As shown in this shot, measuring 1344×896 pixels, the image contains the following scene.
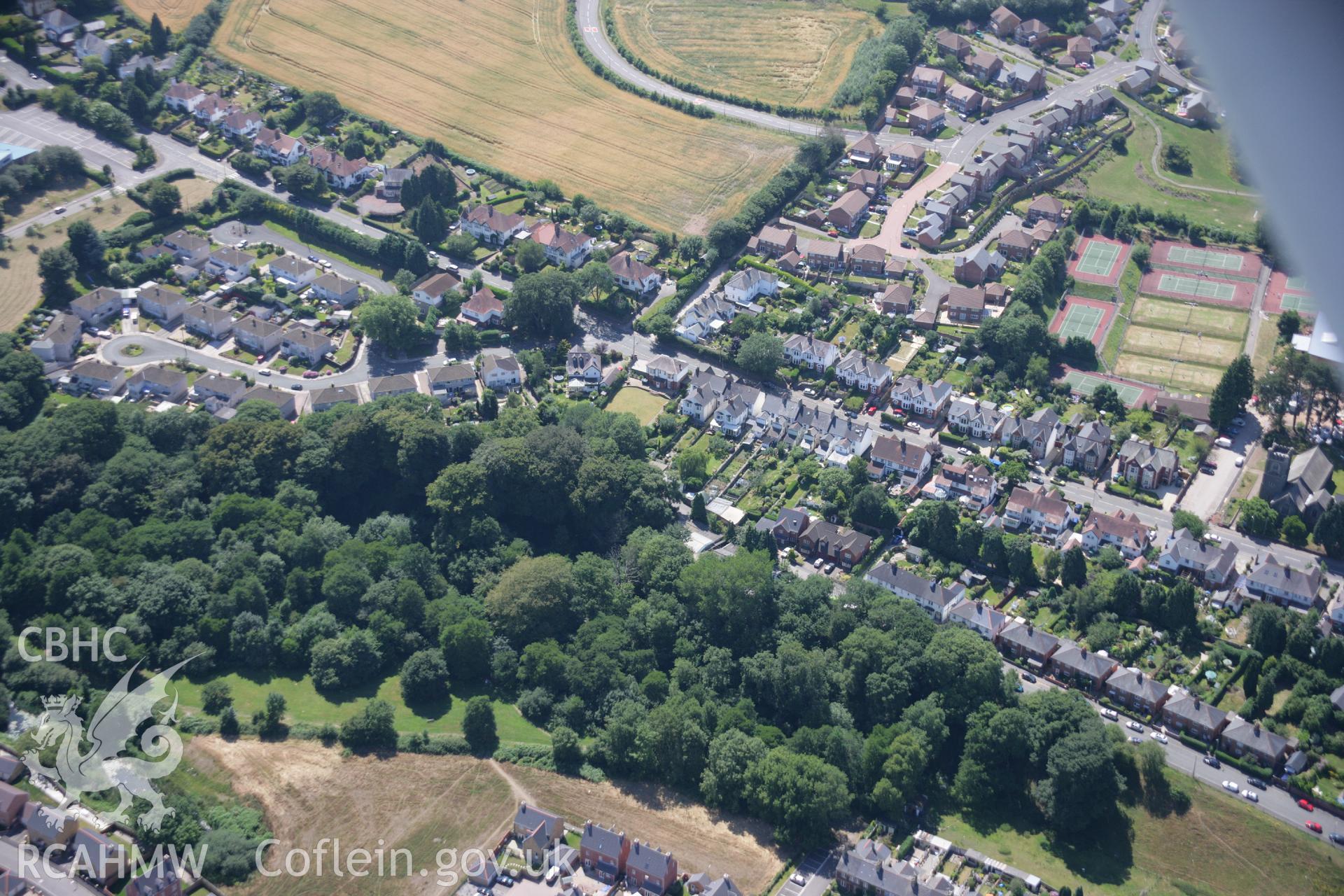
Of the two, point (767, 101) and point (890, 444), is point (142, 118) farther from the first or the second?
point (890, 444)

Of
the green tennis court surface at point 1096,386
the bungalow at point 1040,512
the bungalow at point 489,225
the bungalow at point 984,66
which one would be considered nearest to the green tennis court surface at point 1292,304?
the green tennis court surface at point 1096,386

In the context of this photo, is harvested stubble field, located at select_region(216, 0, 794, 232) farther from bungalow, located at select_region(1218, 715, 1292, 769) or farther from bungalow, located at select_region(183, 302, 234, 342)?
bungalow, located at select_region(1218, 715, 1292, 769)

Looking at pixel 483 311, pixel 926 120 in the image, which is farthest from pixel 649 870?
pixel 926 120

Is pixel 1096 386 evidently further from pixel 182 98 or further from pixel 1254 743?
pixel 182 98

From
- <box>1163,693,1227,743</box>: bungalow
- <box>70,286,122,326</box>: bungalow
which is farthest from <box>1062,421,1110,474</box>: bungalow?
<box>70,286,122,326</box>: bungalow

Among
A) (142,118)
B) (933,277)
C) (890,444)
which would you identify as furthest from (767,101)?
(142,118)

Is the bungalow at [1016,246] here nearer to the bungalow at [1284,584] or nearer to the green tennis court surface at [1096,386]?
the green tennis court surface at [1096,386]
